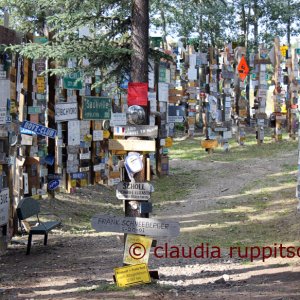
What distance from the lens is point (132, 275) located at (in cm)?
766

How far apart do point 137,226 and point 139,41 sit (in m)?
2.44

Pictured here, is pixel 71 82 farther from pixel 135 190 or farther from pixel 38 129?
pixel 135 190

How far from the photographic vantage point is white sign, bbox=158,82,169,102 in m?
18.2

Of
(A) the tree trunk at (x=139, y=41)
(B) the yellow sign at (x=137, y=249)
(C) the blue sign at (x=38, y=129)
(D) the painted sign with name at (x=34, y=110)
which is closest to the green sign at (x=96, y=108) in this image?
(D) the painted sign with name at (x=34, y=110)

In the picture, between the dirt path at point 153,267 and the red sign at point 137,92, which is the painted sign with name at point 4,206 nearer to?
the dirt path at point 153,267

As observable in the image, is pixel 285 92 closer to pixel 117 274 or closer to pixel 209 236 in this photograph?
pixel 209 236

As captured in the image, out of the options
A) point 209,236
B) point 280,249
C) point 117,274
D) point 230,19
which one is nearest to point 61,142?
point 209,236

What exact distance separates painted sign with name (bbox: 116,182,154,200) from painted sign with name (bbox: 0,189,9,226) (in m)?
2.56

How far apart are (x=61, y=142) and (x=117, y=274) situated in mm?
6804

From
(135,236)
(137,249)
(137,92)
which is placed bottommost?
(137,249)

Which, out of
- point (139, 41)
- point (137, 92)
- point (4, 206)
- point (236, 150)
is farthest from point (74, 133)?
point (236, 150)

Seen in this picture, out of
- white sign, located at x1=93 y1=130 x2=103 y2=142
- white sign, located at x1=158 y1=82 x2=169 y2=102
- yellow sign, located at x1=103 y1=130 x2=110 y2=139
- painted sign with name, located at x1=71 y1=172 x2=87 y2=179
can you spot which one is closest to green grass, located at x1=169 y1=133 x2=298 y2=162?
white sign, located at x1=158 y1=82 x2=169 y2=102

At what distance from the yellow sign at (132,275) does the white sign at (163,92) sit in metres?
10.9

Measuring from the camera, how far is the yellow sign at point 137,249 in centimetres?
773
